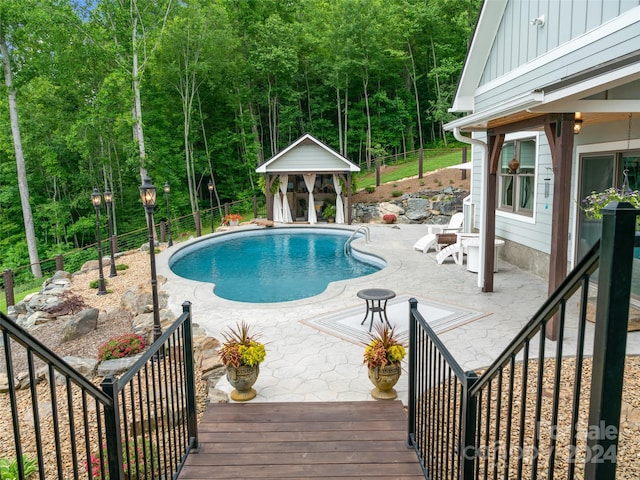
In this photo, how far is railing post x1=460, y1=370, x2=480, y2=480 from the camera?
7.55 feet

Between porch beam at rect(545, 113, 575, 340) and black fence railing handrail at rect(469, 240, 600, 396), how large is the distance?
3785mm

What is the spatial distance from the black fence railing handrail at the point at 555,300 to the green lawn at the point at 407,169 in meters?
21.8

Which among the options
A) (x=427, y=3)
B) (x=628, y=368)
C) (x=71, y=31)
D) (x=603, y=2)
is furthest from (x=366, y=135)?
(x=628, y=368)

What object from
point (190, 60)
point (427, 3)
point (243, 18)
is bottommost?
point (190, 60)

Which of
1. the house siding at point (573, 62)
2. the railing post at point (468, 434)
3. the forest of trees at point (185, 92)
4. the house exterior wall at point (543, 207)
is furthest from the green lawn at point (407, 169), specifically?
the railing post at point (468, 434)

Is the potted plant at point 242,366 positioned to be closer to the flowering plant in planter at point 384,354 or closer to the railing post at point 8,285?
the flowering plant in planter at point 384,354

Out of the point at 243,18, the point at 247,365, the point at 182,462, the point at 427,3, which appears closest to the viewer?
the point at 182,462

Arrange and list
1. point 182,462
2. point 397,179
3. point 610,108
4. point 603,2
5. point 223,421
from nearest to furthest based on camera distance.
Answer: point 182,462
point 223,421
point 610,108
point 603,2
point 397,179

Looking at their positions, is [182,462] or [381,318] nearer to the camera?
[182,462]

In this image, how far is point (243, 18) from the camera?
27.3m

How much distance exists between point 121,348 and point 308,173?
15.0m

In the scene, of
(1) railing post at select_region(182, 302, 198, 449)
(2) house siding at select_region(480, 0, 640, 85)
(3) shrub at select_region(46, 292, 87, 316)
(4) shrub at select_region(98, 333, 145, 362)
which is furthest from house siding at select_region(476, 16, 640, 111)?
(3) shrub at select_region(46, 292, 87, 316)

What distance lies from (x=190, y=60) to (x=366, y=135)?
43.1 ft

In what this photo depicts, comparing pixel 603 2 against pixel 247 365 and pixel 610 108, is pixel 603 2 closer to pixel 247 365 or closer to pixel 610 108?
pixel 610 108
